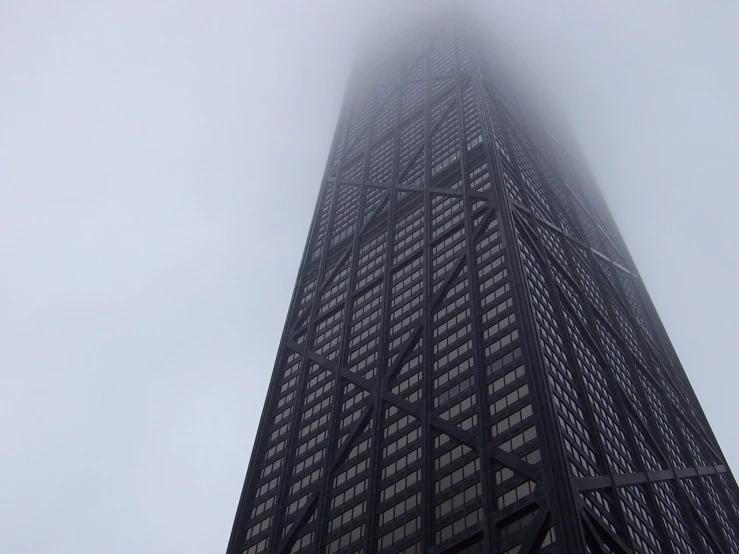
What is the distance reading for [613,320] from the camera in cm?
12381

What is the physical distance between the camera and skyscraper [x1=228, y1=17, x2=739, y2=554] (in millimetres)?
72062

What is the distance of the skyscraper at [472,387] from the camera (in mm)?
72062

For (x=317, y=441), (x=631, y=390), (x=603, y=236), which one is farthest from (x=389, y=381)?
(x=603, y=236)

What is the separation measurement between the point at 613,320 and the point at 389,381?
1745 inches

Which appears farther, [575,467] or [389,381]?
[389,381]

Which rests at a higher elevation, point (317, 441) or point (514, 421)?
point (317, 441)

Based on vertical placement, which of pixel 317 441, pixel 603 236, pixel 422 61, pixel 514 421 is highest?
pixel 422 61

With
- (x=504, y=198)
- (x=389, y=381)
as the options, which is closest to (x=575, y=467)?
(x=389, y=381)

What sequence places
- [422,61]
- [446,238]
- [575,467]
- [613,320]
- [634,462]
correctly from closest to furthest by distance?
[575,467]
[634,462]
[446,238]
[613,320]
[422,61]

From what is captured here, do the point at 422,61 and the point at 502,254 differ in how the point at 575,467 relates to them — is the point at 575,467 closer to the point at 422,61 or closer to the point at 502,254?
the point at 502,254

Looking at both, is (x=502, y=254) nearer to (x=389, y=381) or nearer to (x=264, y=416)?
(x=389, y=381)

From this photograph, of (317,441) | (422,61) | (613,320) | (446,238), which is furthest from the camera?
(422,61)

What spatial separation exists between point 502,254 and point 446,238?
45.9 feet

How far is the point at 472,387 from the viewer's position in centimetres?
8300
